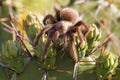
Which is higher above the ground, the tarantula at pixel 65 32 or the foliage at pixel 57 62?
the tarantula at pixel 65 32

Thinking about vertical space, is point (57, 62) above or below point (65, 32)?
below

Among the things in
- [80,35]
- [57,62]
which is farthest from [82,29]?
[57,62]

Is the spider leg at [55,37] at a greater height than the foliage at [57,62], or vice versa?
the spider leg at [55,37]

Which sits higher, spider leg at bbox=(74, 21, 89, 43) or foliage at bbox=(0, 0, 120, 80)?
spider leg at bbox=(74, 21, 89, 43)

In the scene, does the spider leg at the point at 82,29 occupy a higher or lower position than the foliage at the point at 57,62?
higher

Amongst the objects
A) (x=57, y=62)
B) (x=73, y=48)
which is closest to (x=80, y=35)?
(x=73, y=48)

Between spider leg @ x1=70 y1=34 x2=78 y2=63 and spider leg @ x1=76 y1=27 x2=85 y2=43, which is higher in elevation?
spider leg @ x1=76 y1=27 x2=85 y2=43

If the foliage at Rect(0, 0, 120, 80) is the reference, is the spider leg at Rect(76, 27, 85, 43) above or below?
above

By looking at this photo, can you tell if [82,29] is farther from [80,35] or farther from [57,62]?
[57,62]

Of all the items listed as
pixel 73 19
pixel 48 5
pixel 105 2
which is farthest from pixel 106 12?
pixel 73 19

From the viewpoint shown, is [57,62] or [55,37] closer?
[55,37]

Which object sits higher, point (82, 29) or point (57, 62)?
point (82, 29)
